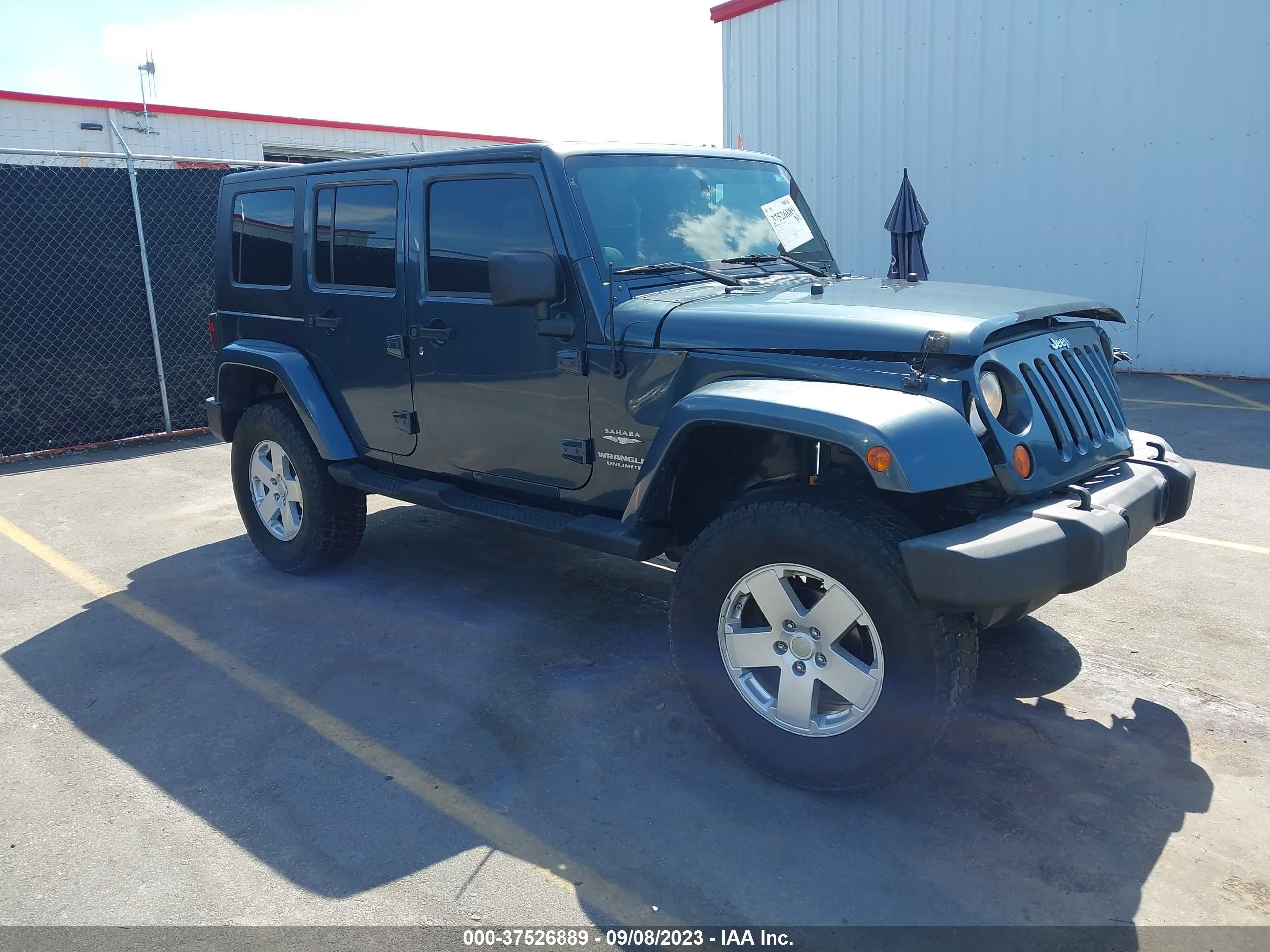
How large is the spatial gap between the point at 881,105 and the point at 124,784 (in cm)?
1209

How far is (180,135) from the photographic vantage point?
1712 cm

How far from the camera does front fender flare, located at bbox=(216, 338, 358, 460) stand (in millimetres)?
5043

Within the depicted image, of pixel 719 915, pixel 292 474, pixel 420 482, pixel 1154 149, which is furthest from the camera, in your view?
pixel 1154 149

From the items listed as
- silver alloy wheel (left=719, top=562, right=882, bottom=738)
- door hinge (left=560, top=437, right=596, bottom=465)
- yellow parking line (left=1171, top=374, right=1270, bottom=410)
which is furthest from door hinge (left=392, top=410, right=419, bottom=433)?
yellow parking line (left=1171, top=374, right=1270, bottom=410)

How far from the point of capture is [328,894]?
110 inches

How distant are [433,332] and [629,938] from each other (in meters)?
2.78

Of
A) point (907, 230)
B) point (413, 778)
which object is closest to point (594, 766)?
point (413, 778)

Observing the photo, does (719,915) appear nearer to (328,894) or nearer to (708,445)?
(328,894)

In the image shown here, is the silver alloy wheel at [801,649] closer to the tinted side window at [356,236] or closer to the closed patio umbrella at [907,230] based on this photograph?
the tinted side window at [356,236]

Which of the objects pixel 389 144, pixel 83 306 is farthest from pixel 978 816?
pixel 389 144

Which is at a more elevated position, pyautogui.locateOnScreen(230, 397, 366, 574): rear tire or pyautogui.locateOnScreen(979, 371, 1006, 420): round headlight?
pyautogui.locateOnScreen(979, 371, 1006, 420): round headlight

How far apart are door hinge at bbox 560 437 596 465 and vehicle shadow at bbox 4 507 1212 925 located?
0.91 metres

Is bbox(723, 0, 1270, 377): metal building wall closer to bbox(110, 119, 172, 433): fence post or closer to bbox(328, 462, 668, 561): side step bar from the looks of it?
bbox(110, 119, 172, 433): fence post

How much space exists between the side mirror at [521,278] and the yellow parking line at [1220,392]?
26.9ft
